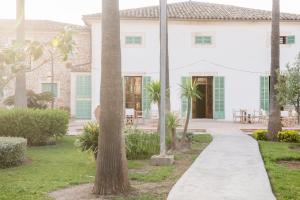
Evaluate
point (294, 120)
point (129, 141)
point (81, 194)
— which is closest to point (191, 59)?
point (294, 120)

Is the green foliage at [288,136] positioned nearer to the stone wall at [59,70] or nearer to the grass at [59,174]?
the grass at [59,174]

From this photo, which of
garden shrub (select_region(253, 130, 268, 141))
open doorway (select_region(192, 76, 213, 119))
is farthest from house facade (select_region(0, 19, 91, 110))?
garden shrub (select_region(253, 130, 268, 141))

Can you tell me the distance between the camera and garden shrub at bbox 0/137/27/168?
32.8 feet

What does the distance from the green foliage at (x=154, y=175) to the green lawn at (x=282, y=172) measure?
5.99ft

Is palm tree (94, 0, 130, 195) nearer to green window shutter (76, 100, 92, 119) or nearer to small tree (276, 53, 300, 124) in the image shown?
small tree (276, 53, 300, 124)

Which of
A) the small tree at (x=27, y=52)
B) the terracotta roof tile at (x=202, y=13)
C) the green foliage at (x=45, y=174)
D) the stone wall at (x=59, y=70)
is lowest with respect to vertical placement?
the green foliage at (x=45, y=174)

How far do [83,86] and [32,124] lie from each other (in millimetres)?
11434

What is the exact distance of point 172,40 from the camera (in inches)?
944

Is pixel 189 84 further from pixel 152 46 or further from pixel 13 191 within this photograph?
pixel 152 46

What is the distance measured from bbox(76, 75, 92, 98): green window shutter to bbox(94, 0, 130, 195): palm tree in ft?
58.7

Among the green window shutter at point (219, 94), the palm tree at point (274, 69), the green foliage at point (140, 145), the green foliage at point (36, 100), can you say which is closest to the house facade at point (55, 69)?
the green foliage at point (36, 100)

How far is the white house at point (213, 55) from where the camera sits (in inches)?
938

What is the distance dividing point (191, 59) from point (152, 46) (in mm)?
2003

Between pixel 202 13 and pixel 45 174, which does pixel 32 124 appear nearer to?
pixel 45 174
